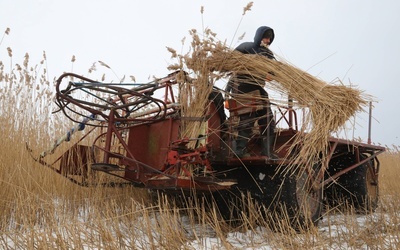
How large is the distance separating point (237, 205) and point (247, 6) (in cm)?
187

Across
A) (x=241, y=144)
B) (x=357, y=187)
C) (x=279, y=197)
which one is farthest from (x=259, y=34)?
(x=357, y=187)

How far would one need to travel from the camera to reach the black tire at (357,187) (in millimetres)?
4980

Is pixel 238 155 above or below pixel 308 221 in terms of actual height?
above

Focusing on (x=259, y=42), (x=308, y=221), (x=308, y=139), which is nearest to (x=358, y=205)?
(x=308, y=221)

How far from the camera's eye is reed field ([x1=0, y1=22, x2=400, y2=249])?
2.81 metres

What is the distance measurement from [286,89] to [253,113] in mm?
369

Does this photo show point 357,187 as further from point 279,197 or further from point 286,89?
point 286,89

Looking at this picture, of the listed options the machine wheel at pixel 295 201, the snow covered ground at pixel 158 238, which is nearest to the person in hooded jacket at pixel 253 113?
the machine wheel at pixel 295 201

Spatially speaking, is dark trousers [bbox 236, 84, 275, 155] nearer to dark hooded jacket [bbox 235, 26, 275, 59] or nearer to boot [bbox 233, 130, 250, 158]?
boot [bbox 233, 130, 250, 158]

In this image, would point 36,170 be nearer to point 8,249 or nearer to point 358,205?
point 8,249

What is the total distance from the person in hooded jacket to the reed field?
196 mm

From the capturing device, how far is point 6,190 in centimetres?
358

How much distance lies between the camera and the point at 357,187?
5.04m

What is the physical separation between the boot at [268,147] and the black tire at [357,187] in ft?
5.64
